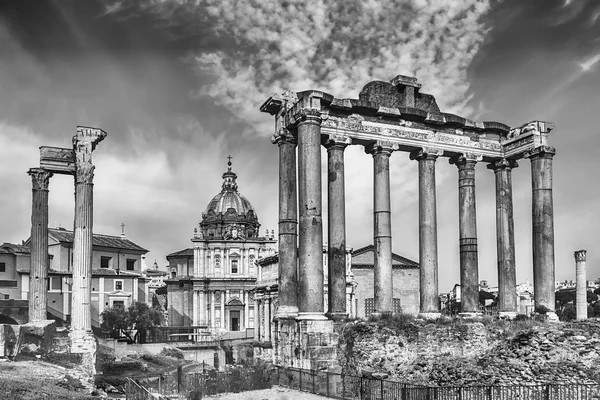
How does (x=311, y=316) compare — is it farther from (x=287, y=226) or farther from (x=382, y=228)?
(x=382, y=228)

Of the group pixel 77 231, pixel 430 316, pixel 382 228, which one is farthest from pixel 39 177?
pixel 430 316

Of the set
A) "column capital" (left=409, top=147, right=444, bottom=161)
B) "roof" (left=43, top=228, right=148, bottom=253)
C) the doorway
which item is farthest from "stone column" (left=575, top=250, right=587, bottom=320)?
"roof" (left=43, top=228, right=148, bottom=253)

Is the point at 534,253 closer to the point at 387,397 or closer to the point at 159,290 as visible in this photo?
the point at 387,397

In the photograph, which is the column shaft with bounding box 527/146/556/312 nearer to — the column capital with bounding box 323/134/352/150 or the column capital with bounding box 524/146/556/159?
the column capital with bounding box 524/146/556/159

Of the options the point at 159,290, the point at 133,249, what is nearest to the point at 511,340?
the point at 133,249

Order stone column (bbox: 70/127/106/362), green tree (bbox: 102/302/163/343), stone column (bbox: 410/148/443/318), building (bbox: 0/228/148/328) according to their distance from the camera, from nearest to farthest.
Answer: stone column (bbox: 410/148/443/318)
stone column (bbox: 70/127/106/362)
green tree (bbox: 102/302/163/343)
building (bbox: 0/228/148/328)

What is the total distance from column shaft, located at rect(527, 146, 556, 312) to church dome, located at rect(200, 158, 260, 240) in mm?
51683

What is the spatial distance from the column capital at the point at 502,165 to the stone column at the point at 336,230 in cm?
800

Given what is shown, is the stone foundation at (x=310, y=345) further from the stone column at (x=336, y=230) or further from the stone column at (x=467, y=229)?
the stone column at (x=467, y=229)

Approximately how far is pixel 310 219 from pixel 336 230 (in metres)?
2.09

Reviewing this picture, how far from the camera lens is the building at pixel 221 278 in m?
73.8

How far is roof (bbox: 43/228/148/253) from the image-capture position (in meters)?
63.7

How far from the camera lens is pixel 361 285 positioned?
5994cm

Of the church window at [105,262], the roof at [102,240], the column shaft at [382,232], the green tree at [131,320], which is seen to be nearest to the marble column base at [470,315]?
the column shaft at [382,232]
